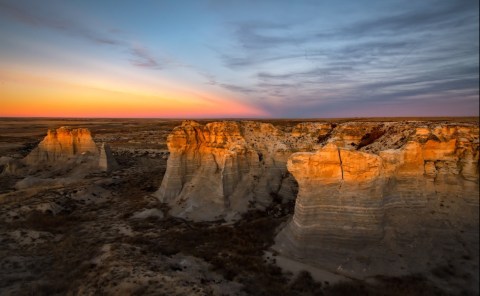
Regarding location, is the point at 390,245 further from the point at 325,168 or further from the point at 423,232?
the point at 325,168

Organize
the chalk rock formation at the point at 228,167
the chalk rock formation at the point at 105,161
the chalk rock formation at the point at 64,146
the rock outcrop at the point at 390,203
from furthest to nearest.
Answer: the chalk rock formation at the point at 64,146 → the chalk rock formation at the point at 105,161 → the chalk rock formation at the point at 228,167 → the rock outcrop at the point at 390,203

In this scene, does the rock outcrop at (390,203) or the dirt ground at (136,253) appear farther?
the rock outcrop at (390,203)

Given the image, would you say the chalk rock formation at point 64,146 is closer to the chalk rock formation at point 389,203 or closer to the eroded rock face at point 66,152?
the eroded rock face at point 66,152

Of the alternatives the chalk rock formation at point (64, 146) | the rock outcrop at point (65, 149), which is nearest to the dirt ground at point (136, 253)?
the rock outcrop at point (65, 149)

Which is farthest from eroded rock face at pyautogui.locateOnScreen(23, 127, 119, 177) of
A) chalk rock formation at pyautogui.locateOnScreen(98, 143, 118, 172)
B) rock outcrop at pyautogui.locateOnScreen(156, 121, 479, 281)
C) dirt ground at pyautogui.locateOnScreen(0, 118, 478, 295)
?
rock outcrop at pyautogui.locateOnScreen(156, 121, 479, 281)

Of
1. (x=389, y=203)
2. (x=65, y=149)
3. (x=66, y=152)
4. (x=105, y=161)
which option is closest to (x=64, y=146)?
(x=65, y=149)

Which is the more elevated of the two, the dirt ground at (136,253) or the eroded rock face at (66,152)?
the eroded rock face at (66,152)

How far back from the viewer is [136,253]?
60.9 feet

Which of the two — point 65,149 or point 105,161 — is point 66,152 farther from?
point 105,161

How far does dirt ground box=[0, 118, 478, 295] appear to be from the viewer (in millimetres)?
14922

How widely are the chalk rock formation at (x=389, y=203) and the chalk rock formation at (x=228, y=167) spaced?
8.58 m

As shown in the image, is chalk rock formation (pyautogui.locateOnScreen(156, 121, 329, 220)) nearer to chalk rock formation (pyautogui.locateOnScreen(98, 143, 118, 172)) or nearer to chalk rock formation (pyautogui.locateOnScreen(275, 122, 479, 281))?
chalk rock formation (pyautogui.locateOnScreen(275, 122, 479, 281))

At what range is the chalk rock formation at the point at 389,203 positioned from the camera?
50.9 feet

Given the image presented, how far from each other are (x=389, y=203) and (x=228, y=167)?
44.2ft
